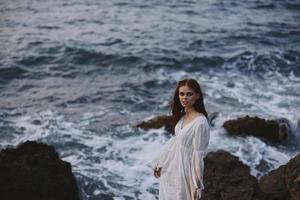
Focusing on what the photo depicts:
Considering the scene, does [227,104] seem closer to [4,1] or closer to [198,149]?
[198,149]

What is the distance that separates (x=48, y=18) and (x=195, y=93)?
18.6 m

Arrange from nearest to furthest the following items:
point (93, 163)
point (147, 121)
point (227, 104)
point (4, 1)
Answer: point (93, 163)
point (147, 121)
point (227, 104)
point (4, 1)

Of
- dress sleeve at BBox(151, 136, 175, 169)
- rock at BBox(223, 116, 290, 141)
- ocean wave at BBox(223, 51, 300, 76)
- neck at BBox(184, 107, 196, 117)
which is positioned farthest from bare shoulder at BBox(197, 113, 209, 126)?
ocean wave at BBox(223, 51, 300, 76)

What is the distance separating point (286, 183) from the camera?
231 inches

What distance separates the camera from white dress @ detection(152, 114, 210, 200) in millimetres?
4137

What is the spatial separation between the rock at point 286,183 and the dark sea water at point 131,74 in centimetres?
247

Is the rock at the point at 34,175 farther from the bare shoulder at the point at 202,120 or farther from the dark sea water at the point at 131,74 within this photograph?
the bare shoulder at the point at 202,120

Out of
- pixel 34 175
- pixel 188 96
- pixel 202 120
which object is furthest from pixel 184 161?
pixel 34 175

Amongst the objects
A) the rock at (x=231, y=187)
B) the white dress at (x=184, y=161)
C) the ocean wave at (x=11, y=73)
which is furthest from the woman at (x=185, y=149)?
the ocean wave at (x=11, y=73)

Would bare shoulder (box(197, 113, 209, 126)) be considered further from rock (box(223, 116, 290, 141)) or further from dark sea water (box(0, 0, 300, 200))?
rock (box(223, 116, 290, 141))

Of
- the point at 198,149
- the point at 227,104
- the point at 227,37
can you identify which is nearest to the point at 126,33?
the point at 227,37

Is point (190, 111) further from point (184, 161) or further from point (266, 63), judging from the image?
point (266, 63)

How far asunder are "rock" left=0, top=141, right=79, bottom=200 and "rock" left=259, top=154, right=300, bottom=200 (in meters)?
2.82

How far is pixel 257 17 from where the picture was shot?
2234 centimetres
